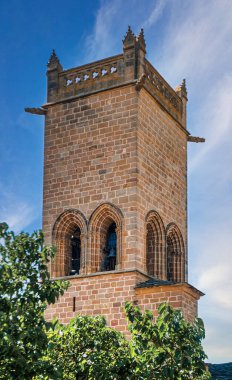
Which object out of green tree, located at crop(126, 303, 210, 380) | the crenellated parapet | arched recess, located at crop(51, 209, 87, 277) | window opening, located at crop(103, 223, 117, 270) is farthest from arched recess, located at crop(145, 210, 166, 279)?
green tree, located at crop(126, 303, 210, 380)

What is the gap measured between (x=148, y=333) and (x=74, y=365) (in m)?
2.54

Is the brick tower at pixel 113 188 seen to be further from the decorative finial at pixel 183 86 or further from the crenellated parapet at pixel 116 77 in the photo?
the decorative finial at pixel 183 86

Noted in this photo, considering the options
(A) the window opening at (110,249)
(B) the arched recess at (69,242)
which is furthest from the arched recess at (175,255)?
(B) the arched recess at (69,242)

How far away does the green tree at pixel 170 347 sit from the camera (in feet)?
55.7

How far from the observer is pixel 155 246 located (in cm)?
2670

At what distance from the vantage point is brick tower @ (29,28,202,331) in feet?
81.7

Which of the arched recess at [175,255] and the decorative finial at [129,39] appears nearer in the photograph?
the decorative finial at [129,39]

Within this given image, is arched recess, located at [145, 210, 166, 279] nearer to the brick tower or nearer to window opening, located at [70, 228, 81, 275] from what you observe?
the brick tower

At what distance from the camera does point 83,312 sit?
25.0 m

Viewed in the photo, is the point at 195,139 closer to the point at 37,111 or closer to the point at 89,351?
the point at 37,111

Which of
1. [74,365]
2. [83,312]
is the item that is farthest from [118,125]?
[74,365]

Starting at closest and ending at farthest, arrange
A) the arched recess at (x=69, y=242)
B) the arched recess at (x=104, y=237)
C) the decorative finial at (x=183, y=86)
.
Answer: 1. the arched recess at (x=104, y=237)
2. the arched recess at (x=69, y=242)
3. the decorative finial at (x=183, y=86)

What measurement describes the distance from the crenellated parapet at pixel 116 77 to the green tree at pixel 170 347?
10251mm

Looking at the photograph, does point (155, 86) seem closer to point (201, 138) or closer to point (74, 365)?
point (201, 138)
